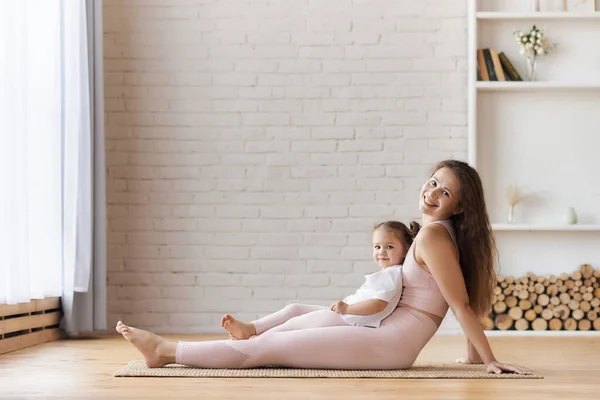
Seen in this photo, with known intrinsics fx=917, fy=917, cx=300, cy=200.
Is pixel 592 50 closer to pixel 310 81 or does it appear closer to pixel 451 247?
pixel 310 81

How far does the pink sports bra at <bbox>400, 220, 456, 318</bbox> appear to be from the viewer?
11.2 ft

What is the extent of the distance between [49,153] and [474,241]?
244cm

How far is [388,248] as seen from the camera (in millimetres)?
3555

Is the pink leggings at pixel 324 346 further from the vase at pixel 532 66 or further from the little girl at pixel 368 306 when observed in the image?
the vase at pixel 532 66

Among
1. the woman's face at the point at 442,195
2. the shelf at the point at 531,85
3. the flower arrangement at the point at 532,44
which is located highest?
the flower arrangement at the point at 532,44

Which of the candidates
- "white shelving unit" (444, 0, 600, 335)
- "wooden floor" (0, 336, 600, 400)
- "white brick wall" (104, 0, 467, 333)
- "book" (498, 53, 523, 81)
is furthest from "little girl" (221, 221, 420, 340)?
"book" (498, 53, 523, 81)

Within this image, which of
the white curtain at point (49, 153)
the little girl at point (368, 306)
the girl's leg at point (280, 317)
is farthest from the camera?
the white curtain at point (49, 153)

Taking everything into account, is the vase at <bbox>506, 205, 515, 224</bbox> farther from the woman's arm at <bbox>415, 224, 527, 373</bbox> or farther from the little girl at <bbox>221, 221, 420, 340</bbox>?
the woman's arm at <bbox>415, 224, 527, 373</bbox>

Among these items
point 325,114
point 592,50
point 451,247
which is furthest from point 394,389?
point 592,50

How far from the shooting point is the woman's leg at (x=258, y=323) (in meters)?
3.45

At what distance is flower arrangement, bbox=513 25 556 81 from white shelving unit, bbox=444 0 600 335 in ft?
0.22

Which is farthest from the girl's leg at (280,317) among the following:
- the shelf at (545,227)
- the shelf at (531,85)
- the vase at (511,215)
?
the shelf at (531,85)

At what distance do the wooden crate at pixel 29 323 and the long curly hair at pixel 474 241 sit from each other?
86.6 inches

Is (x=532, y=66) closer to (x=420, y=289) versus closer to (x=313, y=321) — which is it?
(x=420, y=289)
